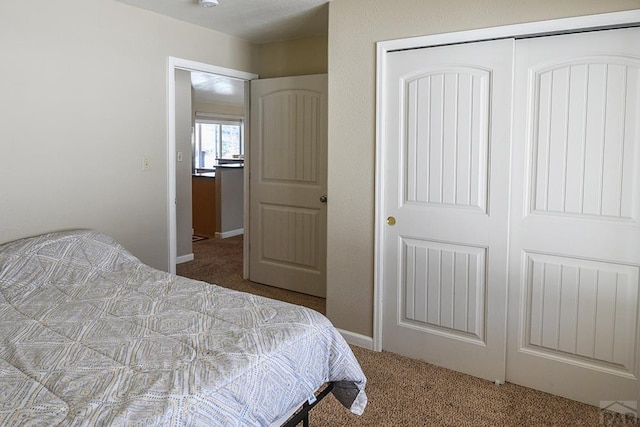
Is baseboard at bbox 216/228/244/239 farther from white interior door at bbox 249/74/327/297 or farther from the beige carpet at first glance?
the beige carpet

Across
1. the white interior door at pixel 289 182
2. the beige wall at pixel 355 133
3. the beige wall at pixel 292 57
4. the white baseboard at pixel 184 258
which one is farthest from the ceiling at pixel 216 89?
the beige wall at pixel 355 133

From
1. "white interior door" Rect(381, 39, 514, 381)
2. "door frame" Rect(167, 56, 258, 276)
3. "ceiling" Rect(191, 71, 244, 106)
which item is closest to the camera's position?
"white interior door" Rect(381, 39, 514, 381)

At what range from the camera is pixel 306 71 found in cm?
393

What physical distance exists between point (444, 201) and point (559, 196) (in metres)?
0.59

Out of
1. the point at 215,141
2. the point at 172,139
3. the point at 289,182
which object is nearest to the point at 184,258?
the point at 289,182

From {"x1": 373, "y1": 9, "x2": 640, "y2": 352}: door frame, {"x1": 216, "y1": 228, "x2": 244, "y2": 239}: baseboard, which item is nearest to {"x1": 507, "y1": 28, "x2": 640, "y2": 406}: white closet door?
{"x1": 373, "y1": 9, "x2": 640, "y2": 352}: door frame

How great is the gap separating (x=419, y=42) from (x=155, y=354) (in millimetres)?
2124

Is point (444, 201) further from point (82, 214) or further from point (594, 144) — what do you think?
point (82, 214)

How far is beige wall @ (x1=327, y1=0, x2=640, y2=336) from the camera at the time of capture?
2.66m

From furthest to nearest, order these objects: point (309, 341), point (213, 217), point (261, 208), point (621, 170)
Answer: point (213, 217) → point (261, 208) → point (621, 170) → point (309, 341)

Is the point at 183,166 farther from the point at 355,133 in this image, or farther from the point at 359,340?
the point at 359,340

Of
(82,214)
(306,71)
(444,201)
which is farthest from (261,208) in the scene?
(444,201)

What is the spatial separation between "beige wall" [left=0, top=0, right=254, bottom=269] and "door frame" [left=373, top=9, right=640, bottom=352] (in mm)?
1670

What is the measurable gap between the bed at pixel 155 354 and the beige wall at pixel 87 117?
62cm
